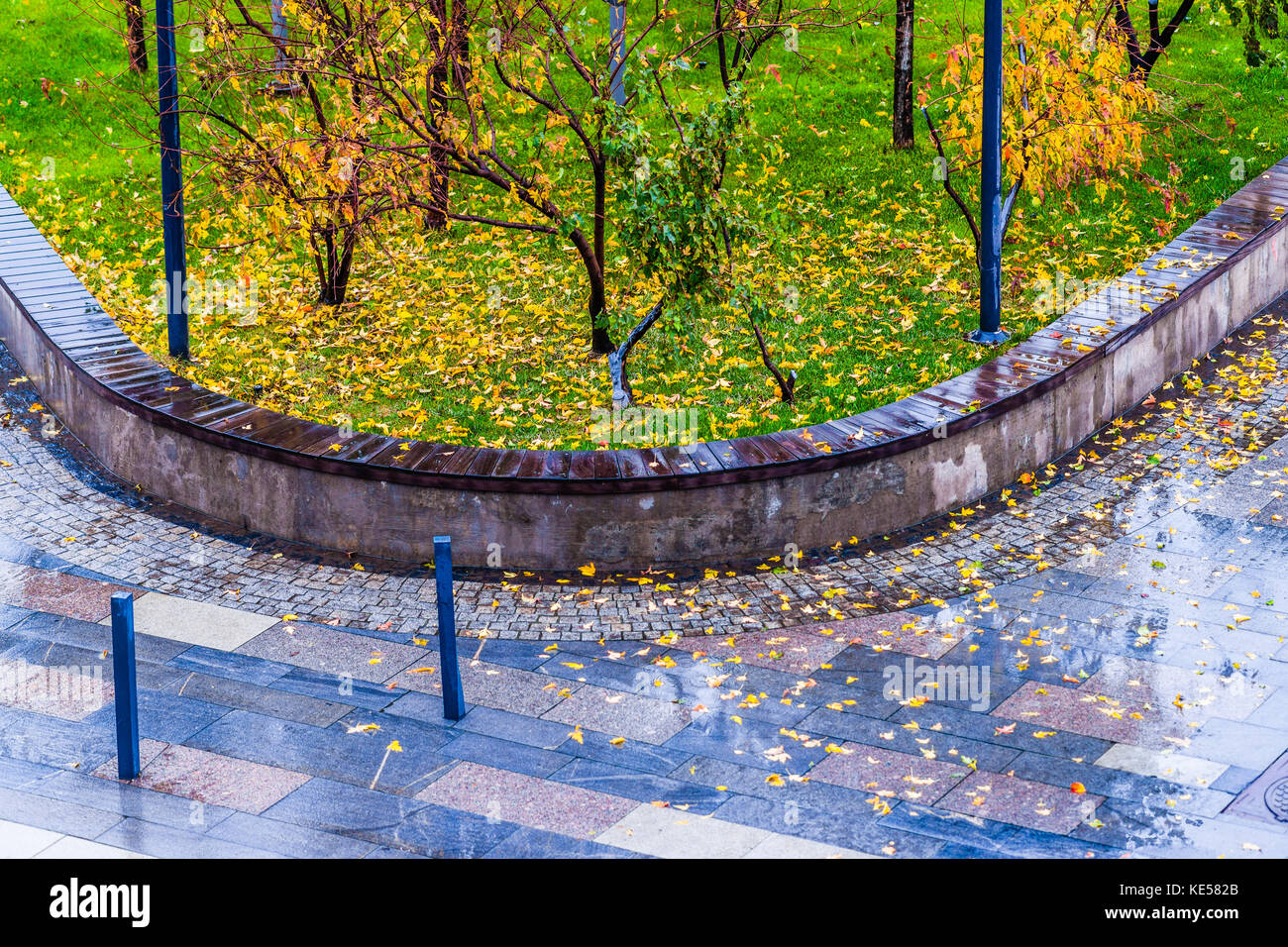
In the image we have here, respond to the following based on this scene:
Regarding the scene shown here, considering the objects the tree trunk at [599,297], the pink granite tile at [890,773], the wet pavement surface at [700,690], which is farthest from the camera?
the tree trunk at [599,297]

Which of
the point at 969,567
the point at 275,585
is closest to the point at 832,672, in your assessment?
the point at 969,567

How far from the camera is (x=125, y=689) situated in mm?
7758

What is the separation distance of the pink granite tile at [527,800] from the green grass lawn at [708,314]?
12.0ft

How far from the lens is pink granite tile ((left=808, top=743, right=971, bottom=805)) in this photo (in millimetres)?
7570

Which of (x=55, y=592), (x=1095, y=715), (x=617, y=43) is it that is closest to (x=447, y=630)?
(x=55, y=592)

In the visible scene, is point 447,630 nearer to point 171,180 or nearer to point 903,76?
point 171,180

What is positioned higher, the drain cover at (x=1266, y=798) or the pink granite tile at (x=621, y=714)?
the pink granite tile at (x=621, y=714)

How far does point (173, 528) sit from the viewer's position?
10766 mm

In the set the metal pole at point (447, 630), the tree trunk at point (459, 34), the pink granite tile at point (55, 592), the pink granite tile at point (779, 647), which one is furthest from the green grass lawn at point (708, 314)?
the metal pole at point (447, 630)

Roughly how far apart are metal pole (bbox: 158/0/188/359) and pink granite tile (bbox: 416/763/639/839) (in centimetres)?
614

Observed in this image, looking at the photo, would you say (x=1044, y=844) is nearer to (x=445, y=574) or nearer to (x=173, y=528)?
(x=445, y=574)

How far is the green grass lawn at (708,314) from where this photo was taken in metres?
11.8

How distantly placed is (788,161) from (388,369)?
5673mm

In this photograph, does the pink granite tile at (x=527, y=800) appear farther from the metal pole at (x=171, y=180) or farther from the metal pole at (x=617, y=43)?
the metal pole at (x=171, y=180)
